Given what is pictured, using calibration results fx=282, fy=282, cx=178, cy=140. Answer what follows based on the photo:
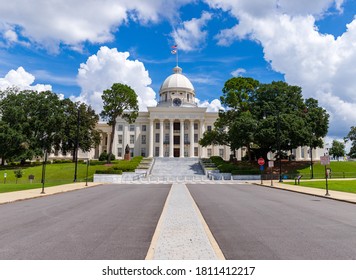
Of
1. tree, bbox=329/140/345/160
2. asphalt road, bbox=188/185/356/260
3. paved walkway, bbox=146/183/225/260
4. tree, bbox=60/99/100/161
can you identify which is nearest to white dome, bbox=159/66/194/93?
tree, bbox=60/99/100/161

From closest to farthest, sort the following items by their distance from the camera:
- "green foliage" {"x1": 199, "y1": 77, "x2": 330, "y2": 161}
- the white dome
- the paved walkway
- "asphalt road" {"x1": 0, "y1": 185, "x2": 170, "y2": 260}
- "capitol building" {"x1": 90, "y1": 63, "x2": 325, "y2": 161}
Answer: the paved walkway → "asphalt road" {"x1": 0, "y1": 185, "x2": 170, "y2": 260} → "green foliage" {"x1": 199, "y1": 77, "x2": 330, "y2": 161} → "capitol building" {"x1": 90, "y1": 63, "x2": 325, "y2": 161} → the white dome

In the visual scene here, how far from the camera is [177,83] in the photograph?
301 ft

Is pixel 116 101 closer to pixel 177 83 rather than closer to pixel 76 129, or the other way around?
pixel 76 129

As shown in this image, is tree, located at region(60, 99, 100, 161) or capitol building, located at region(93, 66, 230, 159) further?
capitol building, located at region(93, 66, 230, 159)

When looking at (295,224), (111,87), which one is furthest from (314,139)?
(295,224)

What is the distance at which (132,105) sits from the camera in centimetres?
6009

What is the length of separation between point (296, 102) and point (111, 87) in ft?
123

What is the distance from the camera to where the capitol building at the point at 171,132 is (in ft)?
258

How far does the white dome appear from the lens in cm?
9143

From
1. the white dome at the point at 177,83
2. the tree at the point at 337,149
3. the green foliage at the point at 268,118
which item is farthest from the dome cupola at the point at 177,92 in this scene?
the tree at the point at 337,149

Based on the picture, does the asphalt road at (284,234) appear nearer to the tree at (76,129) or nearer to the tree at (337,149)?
the tree at (76,129)

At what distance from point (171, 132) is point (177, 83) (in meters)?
21.0

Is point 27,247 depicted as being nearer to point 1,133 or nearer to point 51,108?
point 1,133

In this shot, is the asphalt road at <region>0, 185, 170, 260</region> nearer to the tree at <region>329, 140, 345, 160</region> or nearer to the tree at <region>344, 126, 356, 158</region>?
the tree at <region>344, 126, 356, 158</region>
